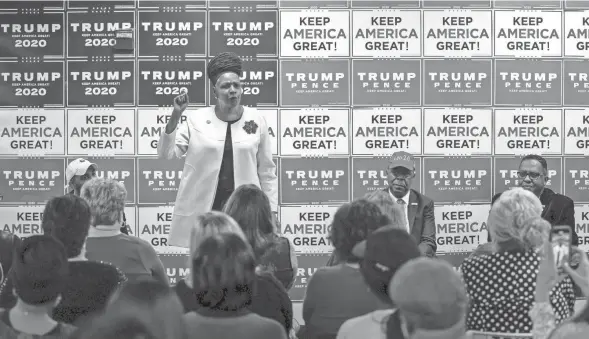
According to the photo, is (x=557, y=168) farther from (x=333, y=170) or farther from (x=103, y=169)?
(x=103, y=169)

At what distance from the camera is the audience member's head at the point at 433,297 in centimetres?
153

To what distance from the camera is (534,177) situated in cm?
547

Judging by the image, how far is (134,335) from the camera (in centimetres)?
157

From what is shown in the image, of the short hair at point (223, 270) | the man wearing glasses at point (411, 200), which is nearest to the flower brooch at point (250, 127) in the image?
the man wearing glasses at point (411, 200)

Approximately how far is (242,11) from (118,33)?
0.86 metres

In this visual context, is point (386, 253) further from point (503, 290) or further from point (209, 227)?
point (503, 290)

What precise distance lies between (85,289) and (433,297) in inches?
62.7

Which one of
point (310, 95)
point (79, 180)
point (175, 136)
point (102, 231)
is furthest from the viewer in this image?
point (310, 95)

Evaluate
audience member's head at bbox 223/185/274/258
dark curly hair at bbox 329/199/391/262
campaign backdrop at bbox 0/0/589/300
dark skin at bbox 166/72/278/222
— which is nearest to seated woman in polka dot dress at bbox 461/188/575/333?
dark curly hair at bbox 329/199/391/262

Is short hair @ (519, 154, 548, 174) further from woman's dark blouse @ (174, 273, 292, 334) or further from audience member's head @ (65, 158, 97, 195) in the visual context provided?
woman's dark blouse @ (174, 273, 292, 334)

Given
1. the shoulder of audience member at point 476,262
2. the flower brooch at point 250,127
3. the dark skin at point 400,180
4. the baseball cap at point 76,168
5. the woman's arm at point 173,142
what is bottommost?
the shoulder of audience member at point 476,262

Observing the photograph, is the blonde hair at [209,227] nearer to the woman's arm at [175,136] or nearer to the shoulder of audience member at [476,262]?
the shoulder of audience member at [476,262]

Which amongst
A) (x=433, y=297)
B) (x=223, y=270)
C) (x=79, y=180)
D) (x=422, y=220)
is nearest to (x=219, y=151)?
(x=79, y=180)

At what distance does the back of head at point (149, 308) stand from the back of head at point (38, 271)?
0.61 metres
